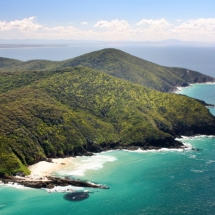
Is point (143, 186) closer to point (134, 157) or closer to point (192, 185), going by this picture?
point (192, 185)

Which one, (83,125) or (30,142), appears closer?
(30,142)

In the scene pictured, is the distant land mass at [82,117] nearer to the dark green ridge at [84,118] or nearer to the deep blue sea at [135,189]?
the dark green ridge at [84,118]

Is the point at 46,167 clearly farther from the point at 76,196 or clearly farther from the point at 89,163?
the point at 76,196

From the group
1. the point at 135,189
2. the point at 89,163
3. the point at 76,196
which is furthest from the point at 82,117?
the point at 76,196

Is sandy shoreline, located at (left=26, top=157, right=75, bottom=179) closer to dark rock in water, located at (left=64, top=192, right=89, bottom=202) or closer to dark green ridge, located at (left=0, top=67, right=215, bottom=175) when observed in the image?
dark green ridge, located at (left=0, top=67, right=215, bottom=175)

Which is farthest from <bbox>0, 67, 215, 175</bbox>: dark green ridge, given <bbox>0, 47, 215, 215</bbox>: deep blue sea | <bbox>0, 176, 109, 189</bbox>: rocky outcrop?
<bbox>0, 47, 215, 215</bbox>: deep blue sea

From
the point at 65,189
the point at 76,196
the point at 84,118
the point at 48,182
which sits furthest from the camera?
the point at 84,118

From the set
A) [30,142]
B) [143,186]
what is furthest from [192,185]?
[30,142]
